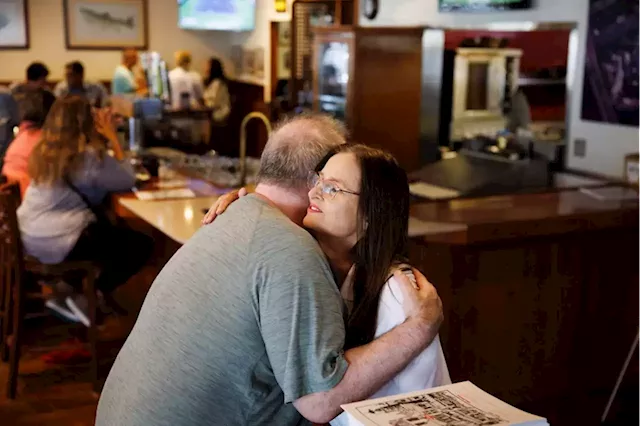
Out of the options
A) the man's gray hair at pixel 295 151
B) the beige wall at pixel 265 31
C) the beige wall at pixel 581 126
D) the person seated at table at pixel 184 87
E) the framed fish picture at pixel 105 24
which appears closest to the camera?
the man's gray hair at pixel 295 151

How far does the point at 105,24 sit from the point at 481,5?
6.77 metres

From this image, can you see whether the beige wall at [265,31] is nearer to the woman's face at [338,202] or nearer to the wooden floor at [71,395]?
the wooden floor at [71,395]

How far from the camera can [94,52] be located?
34.7 feet

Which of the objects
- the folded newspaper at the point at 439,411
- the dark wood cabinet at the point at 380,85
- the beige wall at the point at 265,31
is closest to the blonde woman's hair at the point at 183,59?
the beige wall at the point at 265,31

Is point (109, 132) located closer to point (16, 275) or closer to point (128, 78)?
point (16, 275)

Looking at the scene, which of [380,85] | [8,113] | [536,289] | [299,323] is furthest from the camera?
[8,113]

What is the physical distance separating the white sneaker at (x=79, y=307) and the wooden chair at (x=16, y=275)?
0.32m

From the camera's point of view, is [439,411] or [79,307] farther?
[79,307]

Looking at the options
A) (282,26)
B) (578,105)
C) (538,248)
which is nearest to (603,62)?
(578,105)

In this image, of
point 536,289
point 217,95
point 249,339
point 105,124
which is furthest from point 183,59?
point 249,339

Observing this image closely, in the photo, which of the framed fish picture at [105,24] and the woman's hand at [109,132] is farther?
the framed fish picture at [105,24]

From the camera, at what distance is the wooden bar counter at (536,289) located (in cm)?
323

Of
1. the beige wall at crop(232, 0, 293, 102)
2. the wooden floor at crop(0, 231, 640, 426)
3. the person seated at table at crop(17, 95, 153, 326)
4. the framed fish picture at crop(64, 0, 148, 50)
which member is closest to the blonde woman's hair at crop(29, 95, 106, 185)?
the person seated at table at crop(17, 95, 153, 326)

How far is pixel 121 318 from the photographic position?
4.82 meters
